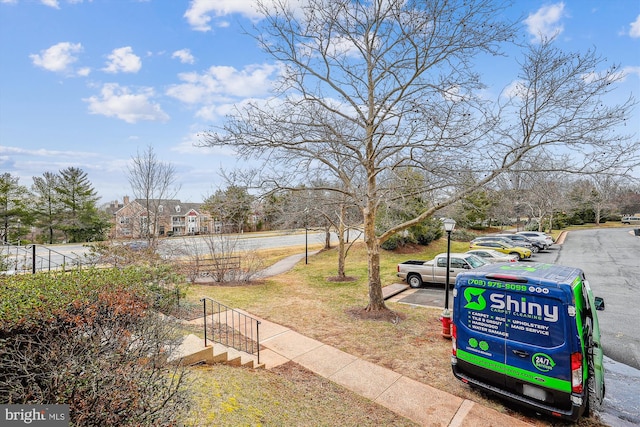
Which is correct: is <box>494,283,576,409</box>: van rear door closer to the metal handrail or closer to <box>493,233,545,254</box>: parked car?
the metal handrail

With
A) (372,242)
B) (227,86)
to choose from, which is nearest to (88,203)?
(227,86)

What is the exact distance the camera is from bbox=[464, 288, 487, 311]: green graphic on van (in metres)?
4.95

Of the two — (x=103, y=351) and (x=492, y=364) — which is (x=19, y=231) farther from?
(x=492, y=364)

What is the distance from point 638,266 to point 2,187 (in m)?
55.9

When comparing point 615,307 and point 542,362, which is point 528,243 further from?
point 542,362

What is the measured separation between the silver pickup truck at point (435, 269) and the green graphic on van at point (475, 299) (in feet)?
28.1

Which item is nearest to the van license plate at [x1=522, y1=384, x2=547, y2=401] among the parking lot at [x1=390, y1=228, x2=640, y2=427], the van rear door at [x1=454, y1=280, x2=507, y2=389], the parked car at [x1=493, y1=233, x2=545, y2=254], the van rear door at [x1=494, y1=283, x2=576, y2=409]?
the van rear door at [x1=494, y1=283, x2=576, y2=409]

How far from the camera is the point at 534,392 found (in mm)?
4512

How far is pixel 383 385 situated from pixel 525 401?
219 centimetres

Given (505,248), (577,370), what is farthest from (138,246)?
(505,248)

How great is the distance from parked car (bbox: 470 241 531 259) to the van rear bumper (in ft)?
60.2

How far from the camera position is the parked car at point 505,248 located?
67.9 feet

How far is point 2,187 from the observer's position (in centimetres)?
3381

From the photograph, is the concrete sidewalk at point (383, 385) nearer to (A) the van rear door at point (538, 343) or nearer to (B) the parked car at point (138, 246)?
(A) the van rear door at point (538, 343)
